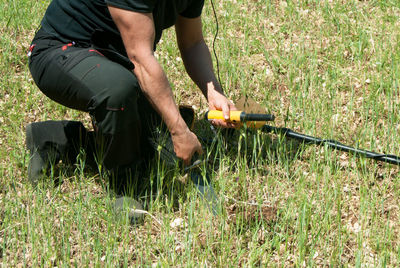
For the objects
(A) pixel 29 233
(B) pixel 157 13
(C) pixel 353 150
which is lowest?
(A) pixel 29 233

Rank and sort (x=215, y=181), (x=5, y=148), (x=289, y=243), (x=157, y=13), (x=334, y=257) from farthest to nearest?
(x=5, y=148), (x=215, y=181), (x=157, y=13), (x=289, y=243), (x=334, y=257)

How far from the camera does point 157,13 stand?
288 cm

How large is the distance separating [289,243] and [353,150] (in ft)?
2.44

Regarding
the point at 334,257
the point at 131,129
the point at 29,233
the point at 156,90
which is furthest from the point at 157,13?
the point at 334,257

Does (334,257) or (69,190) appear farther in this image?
(69,190)

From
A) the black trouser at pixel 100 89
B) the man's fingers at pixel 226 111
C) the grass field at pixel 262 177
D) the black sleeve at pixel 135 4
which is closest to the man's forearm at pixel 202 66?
the man's fingers at pixel 226 111

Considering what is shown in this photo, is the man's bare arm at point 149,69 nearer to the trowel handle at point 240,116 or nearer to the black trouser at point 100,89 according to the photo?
the black trouser at point 100,89

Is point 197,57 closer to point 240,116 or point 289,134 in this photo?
point 240,116

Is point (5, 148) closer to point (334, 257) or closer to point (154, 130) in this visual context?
point (154, 130)

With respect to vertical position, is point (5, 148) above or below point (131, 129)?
below

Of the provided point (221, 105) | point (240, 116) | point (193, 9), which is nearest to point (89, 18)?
point (193, 9)

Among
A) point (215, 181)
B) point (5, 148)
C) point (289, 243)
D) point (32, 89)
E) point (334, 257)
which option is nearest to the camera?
point (334, 257)

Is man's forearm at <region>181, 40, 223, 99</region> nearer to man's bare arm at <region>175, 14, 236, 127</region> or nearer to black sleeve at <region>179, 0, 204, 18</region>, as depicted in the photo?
man's bare arm at <region>175, 14, 236, 127</region>

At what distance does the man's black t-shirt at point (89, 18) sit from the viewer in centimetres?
291
